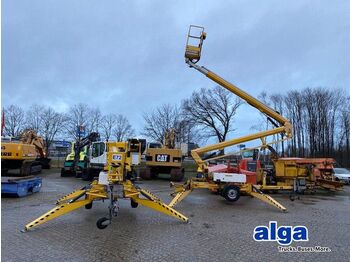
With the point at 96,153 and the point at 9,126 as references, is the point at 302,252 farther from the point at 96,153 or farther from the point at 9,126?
the point at 9,126

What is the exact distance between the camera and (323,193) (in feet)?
63.7

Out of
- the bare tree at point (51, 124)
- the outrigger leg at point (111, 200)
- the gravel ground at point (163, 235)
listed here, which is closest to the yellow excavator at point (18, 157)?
the gravel ground at point (163, 235)

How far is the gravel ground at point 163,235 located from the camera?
22.2ft

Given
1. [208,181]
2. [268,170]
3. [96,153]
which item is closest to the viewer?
[208,181]

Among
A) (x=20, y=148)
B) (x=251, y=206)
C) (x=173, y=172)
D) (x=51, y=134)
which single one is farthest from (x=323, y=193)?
(x=51, y=134)

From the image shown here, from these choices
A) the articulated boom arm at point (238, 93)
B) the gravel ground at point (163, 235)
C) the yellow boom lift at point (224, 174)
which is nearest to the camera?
the gravel ground at point (163, 235)

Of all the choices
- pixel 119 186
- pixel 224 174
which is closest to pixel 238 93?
pixel 224 174

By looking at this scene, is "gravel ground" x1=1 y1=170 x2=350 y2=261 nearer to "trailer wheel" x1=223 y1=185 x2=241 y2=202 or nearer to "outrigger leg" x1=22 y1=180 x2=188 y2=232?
"outrigger leg" x1=22 y1=180 x2=188 y2=232

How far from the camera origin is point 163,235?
8.27 m

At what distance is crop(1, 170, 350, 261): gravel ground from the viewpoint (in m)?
6.78

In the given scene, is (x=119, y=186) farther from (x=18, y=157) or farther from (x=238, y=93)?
(x=18, y=157)

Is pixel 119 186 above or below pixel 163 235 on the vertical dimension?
above

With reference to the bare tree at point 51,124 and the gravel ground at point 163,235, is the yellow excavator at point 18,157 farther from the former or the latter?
the bare tree at point 51,124

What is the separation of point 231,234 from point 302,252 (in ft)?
5.83
